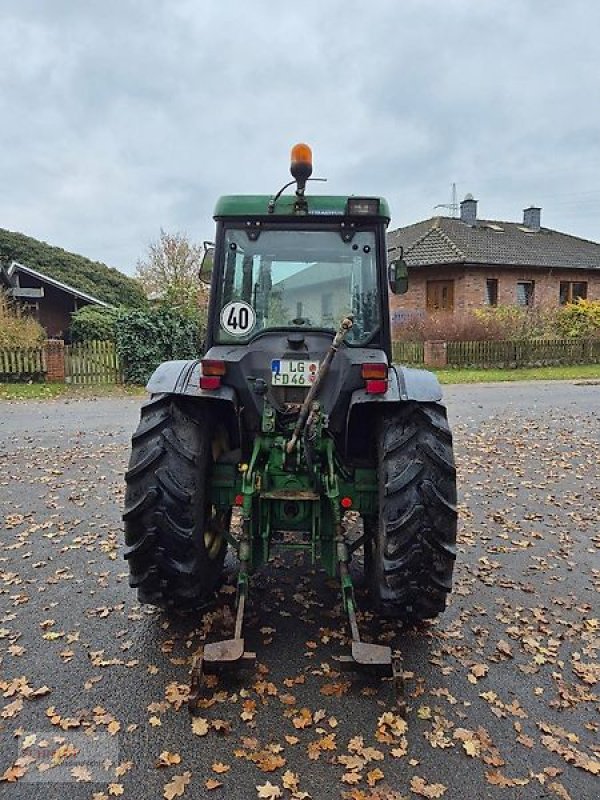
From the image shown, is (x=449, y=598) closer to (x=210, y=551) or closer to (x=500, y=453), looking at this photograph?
(x=210, y=551)

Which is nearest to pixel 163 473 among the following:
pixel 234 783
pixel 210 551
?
pixel 210 551

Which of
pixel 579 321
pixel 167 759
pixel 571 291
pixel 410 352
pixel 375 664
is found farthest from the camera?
pixel 571 291

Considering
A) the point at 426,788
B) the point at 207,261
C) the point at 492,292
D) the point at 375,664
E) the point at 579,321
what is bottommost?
the point at 426,788

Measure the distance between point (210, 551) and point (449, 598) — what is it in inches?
64.6

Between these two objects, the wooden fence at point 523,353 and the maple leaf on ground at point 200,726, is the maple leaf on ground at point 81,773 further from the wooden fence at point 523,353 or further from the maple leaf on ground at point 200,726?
the wooden fence at point 523,353

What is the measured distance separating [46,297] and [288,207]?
2391cm

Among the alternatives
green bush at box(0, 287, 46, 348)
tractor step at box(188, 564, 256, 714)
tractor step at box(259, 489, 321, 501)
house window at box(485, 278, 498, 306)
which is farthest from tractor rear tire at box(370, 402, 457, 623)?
house window at box(485, 278, 498, 306)

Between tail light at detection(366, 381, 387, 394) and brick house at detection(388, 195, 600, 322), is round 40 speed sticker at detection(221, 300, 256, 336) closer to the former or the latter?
tail light at detection(366, 381, 387, 394)

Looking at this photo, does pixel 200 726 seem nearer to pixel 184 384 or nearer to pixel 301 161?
pixel 184 384

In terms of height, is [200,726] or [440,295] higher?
[440,295]

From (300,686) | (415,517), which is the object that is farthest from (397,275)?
(300,686)

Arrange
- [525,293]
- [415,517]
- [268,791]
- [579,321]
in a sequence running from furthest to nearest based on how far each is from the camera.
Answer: [525,293] → [579,321] → [415,517] → [268,791]

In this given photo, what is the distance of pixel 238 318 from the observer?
4.05 metres

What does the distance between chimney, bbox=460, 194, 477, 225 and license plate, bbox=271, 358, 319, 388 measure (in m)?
30.8
